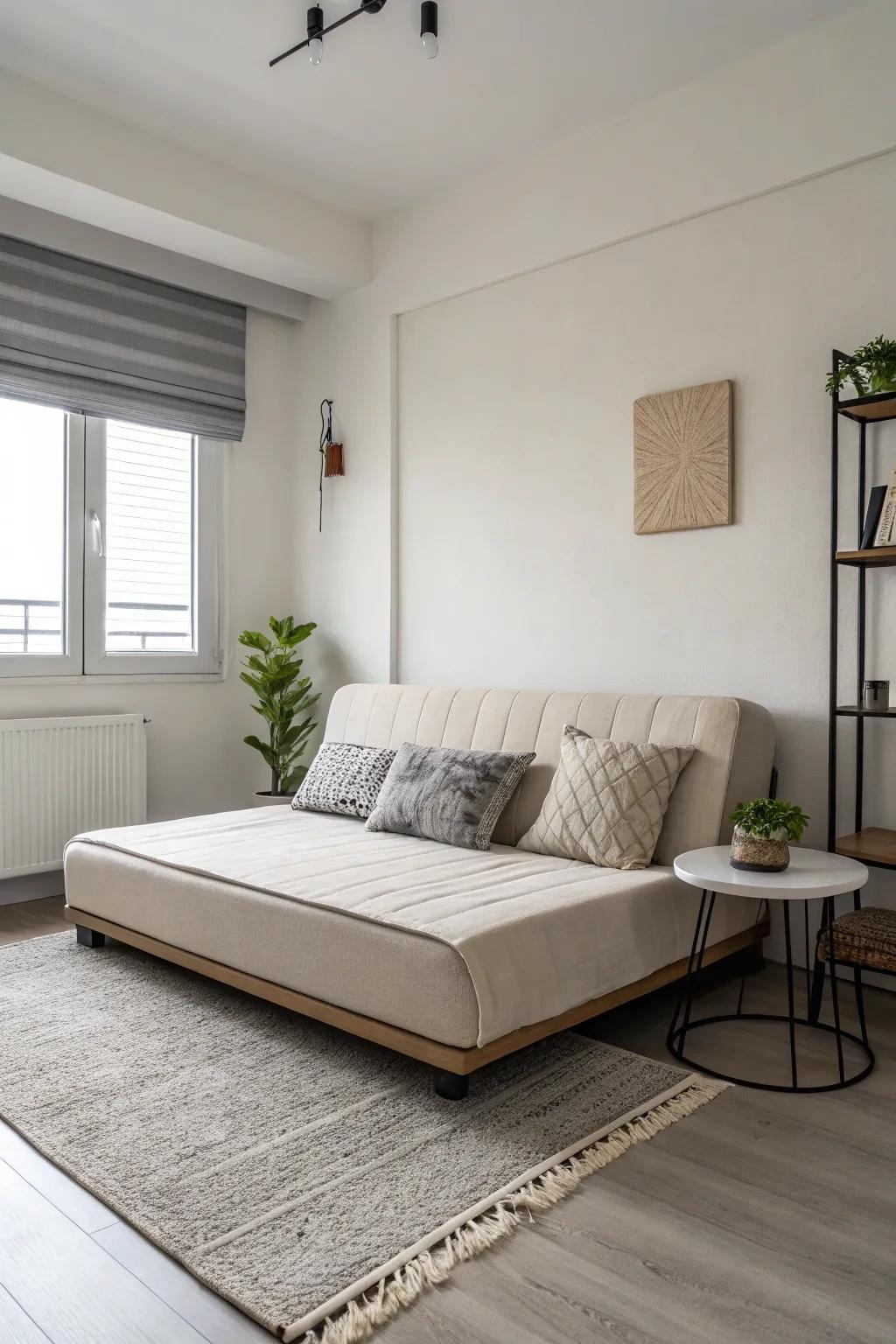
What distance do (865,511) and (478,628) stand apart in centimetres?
161

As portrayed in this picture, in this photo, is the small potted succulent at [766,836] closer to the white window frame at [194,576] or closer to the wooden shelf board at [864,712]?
the wooden shelf board at [864,712]

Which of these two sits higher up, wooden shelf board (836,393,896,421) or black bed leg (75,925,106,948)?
wooden shelf board (836,393,896,421)

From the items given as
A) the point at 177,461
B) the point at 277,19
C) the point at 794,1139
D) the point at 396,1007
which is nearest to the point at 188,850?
the point at 396,1007

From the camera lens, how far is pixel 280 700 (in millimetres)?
4383

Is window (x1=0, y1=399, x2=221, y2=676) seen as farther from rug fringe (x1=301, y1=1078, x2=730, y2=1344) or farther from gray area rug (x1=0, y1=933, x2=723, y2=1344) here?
rug fringe (x1=301, y1=1078, x2=730, y2=1344)

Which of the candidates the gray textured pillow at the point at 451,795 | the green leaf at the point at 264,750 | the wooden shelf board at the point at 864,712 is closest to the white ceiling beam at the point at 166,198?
the green leaf at the point at 264,750

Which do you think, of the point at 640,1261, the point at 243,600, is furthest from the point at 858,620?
the point at 243,600

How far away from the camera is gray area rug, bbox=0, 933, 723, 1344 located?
1.58 m

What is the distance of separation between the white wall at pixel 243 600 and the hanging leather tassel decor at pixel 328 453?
0.24 meters

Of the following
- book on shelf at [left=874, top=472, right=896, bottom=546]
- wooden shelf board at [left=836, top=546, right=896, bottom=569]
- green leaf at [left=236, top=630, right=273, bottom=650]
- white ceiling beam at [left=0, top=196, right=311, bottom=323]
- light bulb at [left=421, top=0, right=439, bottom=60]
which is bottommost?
green leaf at [left=236, top=630, right=273, bottom=650]

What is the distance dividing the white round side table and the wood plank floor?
21 cm

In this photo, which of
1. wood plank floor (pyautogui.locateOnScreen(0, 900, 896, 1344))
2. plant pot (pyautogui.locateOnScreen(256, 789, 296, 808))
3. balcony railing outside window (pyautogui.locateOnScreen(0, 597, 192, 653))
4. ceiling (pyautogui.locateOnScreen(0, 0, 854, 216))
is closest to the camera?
wood plank floor (pyautogui.locateOnScreen(0, 900, 896, 1344))

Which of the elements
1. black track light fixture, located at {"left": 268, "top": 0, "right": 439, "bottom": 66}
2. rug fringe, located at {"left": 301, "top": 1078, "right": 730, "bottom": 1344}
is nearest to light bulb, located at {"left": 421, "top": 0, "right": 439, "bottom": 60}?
black track light fixture, located at {"left": 268, "top": 0, "right": 439, "bottom": 66}

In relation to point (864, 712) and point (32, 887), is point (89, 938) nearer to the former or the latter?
point (32, 887)
